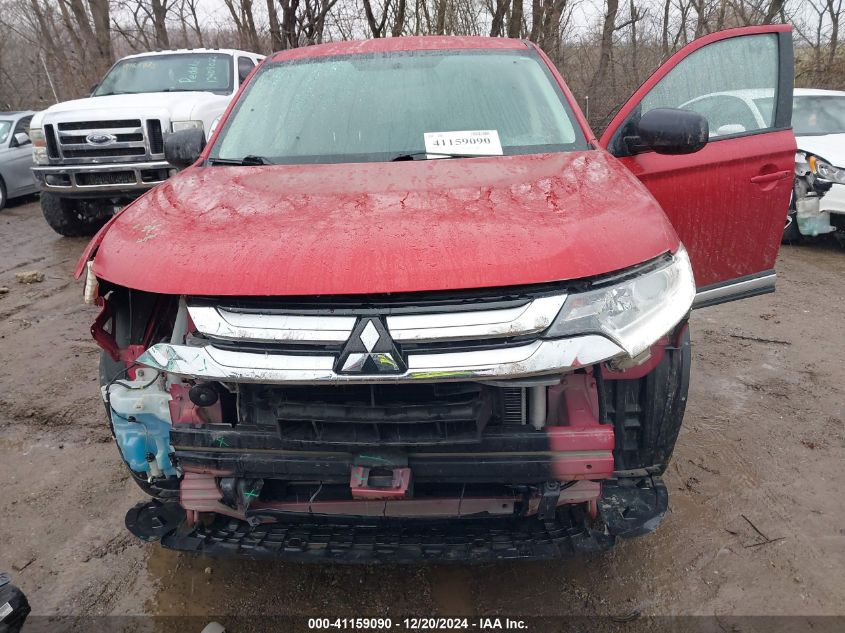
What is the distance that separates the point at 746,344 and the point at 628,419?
259cm

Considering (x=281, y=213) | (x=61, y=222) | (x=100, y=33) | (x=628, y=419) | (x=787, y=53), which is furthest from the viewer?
(x=100, y=33)

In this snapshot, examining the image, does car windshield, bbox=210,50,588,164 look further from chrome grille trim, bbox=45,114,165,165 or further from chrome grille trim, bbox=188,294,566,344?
chrome grille trim, bbox=45,114,165,165

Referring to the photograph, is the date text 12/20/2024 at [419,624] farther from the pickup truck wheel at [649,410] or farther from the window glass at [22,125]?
the window glass at [22,125]

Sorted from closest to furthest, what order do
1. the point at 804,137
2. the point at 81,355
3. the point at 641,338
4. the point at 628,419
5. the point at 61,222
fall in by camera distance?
the point at 641,338
the point at 628,419
the point at 81,355
the point at 804,137
the point at 61,222

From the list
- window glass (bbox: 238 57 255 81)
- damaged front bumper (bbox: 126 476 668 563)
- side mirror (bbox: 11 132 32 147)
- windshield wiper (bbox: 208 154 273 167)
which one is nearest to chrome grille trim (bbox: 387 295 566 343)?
damaged front bumper (bbox: 126 476 668 563)

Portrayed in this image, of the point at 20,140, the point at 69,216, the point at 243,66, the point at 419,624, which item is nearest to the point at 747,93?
the point at 419,624

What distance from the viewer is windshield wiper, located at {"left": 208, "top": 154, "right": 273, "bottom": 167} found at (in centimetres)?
259

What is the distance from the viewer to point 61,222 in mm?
7246

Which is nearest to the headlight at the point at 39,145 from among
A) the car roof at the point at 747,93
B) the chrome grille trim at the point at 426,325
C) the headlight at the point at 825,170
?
the chrome grille trim at the point at 426,325

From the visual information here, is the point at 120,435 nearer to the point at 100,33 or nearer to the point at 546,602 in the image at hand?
the point at 546,602

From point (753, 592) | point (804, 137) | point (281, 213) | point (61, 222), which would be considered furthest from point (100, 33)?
point (753, 592)

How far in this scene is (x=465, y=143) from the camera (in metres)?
2.57

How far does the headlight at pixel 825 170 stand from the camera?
19.0ft

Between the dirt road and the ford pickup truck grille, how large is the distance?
315cm
